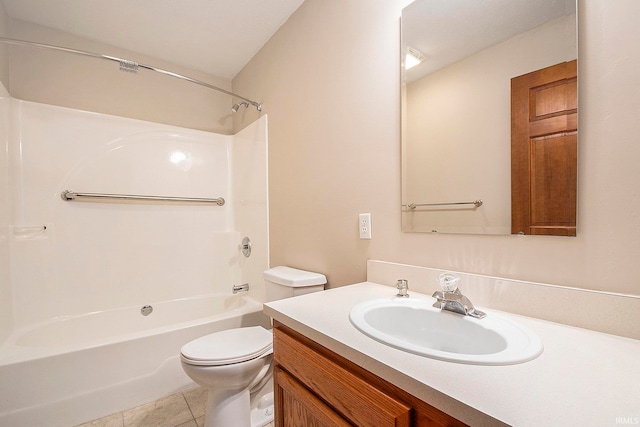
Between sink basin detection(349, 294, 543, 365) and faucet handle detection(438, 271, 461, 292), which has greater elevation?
faucet handle detection(438, 271, 461, 292)

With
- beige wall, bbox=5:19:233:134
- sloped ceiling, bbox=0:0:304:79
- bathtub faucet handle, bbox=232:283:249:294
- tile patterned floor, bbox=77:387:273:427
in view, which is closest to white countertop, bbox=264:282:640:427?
tile patterned floor, bbox=77:387:273:427

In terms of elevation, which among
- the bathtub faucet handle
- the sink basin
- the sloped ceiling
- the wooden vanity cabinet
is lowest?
the bathtub faucet handle

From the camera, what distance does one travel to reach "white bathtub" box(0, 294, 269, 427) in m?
1.35

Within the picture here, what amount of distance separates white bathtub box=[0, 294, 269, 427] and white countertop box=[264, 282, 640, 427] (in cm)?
139

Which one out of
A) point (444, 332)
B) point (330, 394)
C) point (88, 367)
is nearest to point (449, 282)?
point (444, 332)

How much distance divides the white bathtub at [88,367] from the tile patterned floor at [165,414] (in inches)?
1.6

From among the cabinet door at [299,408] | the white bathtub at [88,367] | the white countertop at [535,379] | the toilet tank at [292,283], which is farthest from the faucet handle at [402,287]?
the white bathtub at [88,367]

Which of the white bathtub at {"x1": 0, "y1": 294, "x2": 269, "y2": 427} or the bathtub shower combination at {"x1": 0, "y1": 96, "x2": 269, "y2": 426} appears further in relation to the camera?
the bathtub shower combination at {"x1": 0, "y1": 96, "x2": 269, "y2": 426}

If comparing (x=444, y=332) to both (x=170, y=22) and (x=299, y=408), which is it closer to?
(x=299, y=408)

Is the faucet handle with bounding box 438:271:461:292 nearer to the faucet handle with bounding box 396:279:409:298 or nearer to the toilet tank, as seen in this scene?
the faucet handle with bounding box 396:279:409:298

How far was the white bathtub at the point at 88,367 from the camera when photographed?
1.35 meters

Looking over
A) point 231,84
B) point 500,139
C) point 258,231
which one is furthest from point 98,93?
point 500,139

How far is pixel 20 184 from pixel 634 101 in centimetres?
294

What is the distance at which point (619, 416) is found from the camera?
393 millimetres
